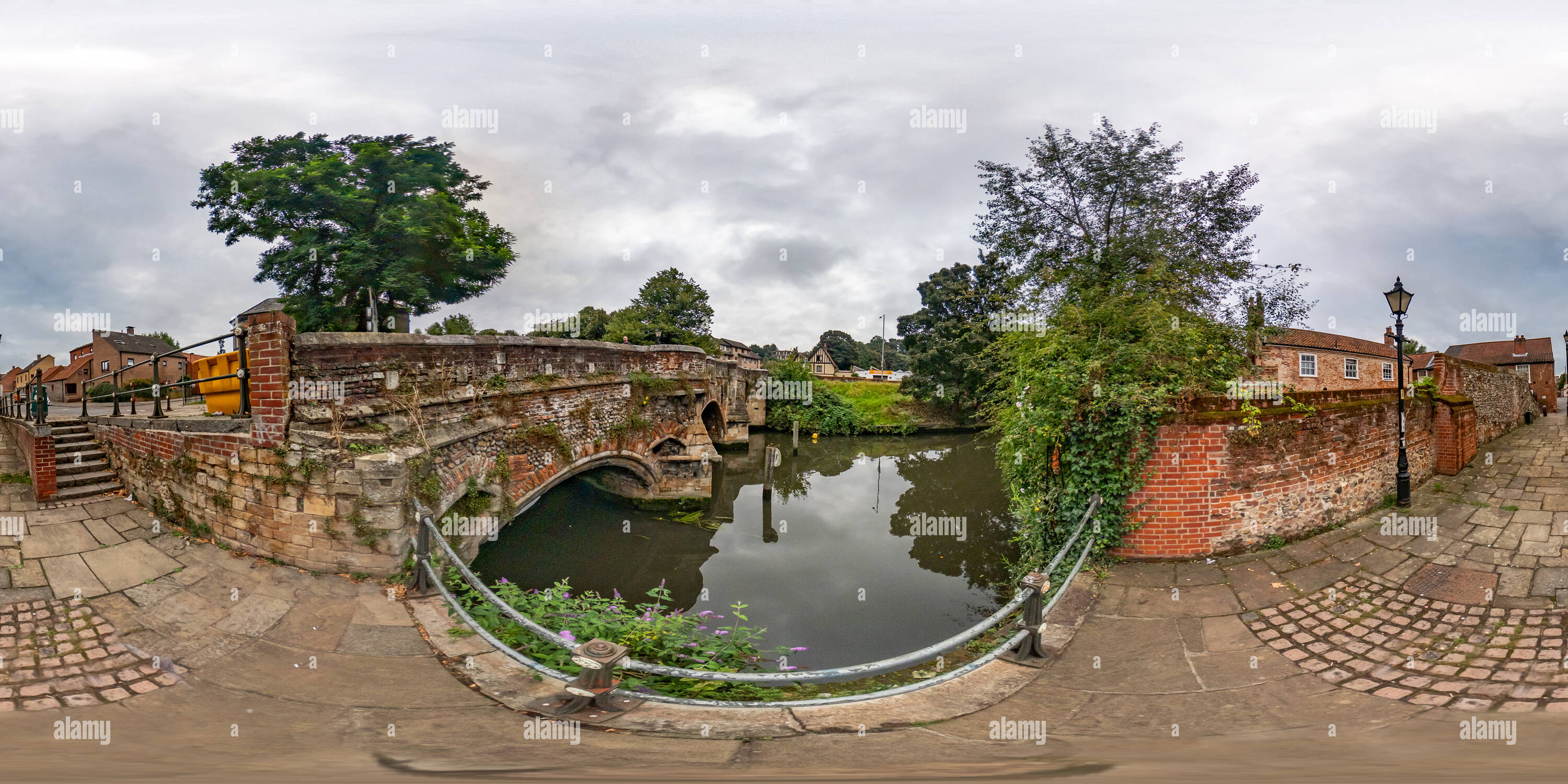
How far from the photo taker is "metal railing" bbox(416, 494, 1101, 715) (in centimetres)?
381

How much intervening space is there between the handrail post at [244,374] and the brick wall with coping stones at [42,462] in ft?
11.1

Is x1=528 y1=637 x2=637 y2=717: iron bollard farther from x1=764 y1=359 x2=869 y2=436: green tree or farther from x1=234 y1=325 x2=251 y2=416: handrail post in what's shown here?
x1=764 y1=359 x2=869 y2=436: green tree

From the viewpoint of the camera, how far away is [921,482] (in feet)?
68.5

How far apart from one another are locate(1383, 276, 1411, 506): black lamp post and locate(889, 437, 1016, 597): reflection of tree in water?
5182 millimetres

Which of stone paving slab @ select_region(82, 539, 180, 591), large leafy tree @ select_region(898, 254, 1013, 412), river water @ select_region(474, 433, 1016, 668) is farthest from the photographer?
large leafy tree @ select_region(898, 254, 1013, 412)

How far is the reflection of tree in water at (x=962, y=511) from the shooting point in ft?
35.7

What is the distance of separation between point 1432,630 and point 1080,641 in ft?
9.16

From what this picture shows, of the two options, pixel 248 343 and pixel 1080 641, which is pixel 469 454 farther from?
pixel 1080 641

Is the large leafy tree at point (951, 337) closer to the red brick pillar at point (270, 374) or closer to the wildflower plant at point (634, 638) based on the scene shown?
the wildflower plant at point (634, 638)

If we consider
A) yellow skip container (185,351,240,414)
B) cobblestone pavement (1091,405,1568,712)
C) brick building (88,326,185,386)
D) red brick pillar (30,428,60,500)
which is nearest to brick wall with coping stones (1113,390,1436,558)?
cobblestone pavement (1091,405,1568,712)

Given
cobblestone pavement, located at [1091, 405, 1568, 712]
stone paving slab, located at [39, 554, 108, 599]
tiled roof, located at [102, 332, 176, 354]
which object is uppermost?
tiled roof, located at [102, 332, 176, 354]

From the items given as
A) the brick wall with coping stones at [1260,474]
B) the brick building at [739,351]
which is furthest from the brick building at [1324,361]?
the brick building at [739,351]

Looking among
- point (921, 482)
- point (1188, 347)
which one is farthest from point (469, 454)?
point (921, 482)

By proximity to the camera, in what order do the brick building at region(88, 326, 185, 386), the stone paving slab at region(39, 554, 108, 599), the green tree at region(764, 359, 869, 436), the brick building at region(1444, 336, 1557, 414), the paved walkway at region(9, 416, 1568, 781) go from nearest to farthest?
the paved walkway at region(9, 416, 1568, 781) → the stone paving slab at region(39, 554, 108, 599) → the brick building at region(1444, 336, 1557, 414) → the green tree at region(764, 359, 869, 436) → the brick building at region(88, 326, 185, 386)
